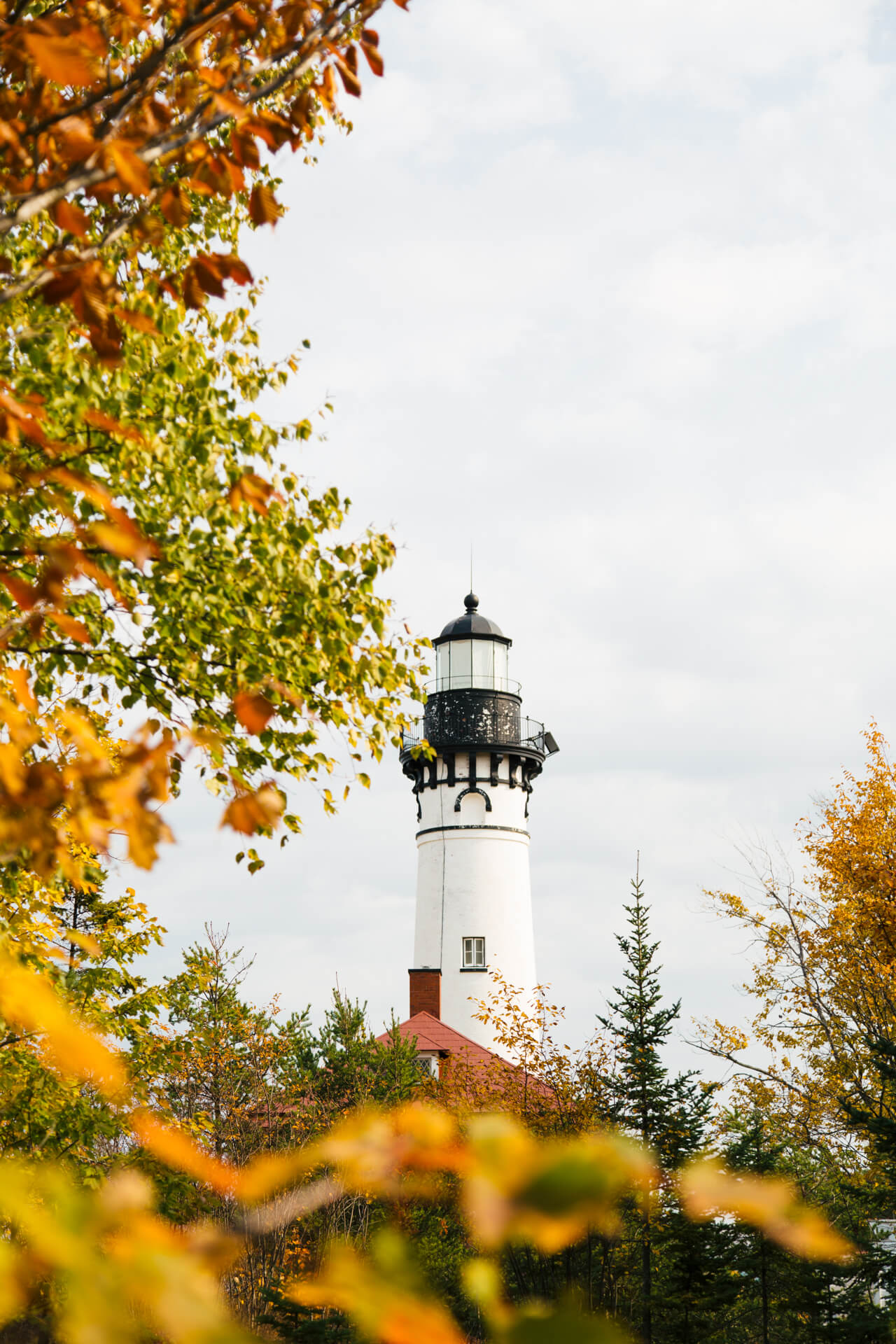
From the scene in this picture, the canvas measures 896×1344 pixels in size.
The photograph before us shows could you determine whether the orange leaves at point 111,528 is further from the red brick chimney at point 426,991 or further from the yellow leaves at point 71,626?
the red brick chimney at point 426,991

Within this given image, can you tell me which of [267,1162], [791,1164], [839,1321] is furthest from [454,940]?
[267,1162]

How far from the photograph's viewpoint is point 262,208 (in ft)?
15.5

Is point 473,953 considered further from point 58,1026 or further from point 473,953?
point 58,1026

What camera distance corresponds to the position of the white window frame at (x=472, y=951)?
121 feet

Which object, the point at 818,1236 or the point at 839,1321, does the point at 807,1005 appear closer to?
the point at 839,1321

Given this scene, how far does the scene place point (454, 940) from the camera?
3716 cm

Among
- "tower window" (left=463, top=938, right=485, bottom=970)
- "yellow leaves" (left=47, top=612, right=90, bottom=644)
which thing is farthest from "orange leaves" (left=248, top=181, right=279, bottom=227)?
"tower window" (left=463, top=938, right=485, bottom=970)

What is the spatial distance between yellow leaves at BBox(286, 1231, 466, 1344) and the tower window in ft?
120

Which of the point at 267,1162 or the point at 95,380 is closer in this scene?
the point at 267,1162

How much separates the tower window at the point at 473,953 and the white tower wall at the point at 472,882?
0.15m

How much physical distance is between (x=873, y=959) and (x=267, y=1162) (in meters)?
23.0

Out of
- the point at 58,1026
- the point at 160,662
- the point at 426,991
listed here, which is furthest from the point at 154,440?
the point at 426,991

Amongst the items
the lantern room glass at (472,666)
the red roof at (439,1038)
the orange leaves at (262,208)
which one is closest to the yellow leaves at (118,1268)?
the orange leaves at (262,208)

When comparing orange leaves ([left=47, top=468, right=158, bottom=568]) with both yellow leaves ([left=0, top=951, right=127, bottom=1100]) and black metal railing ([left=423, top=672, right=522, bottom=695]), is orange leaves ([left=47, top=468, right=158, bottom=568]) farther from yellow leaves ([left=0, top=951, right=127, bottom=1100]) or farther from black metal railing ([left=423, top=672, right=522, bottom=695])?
black metal railing ([left=423, top=672, right=522, bottom=695])
